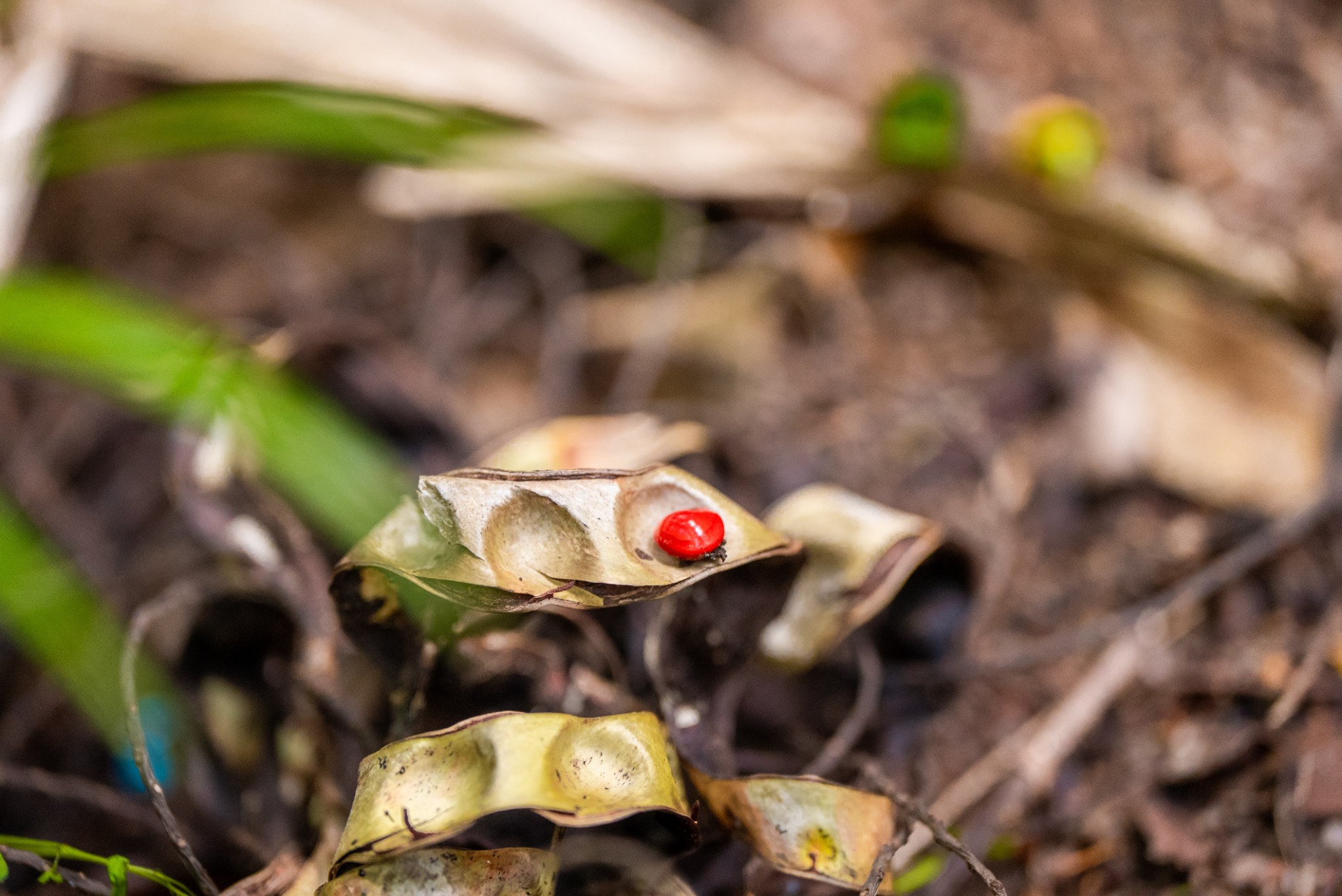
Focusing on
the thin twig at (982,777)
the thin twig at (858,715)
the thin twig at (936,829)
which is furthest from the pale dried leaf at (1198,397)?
the thin twig at (936,829)

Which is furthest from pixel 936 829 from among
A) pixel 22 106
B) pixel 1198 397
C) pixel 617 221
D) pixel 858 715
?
pixel 22 106

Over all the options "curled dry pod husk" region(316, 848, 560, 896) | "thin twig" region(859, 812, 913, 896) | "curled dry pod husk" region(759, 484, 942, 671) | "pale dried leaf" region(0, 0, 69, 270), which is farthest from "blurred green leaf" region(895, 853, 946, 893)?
"pale dried leaf" region(0, 0, 69, 270)

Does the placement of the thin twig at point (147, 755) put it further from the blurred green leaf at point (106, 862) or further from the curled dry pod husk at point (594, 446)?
the curled dry pod husk at point (594, 446)

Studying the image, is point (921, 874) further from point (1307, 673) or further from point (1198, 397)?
point (1198, 397)

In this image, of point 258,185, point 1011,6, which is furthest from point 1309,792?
point 258,185

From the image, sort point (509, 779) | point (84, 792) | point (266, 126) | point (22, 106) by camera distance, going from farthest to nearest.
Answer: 1. point (22, 106)
2. point (266, 126)
3. point (84, 792)
4. point (509, 779)

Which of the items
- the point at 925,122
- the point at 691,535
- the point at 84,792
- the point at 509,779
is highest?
the point at 925,122

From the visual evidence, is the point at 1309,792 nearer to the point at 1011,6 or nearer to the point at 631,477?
the point at 631,477

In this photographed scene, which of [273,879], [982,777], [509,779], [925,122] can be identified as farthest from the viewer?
[925,122]
